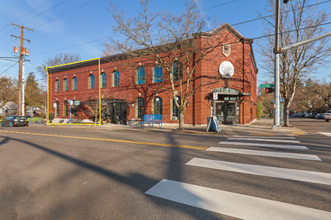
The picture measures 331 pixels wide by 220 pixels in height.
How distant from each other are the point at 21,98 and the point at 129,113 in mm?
17534

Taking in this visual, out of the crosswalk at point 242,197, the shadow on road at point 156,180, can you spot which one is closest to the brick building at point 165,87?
the shadow on road at point 156,180

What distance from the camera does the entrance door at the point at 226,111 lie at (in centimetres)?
1990

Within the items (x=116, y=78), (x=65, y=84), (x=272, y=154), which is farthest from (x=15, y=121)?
(x=272, y=154)

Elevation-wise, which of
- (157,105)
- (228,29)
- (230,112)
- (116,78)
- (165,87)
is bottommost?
(230,112)

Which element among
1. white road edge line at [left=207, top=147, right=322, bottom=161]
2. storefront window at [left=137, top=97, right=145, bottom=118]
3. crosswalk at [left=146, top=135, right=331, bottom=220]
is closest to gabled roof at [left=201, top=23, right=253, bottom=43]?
storefront window at [left=137, top=97, right=145, bottom=118]

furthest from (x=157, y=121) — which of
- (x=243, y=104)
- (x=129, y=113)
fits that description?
(x=243, y=104)

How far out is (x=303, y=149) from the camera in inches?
260

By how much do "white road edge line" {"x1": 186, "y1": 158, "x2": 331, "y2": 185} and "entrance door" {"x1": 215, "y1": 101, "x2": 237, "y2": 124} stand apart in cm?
1543

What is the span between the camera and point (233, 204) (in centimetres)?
292

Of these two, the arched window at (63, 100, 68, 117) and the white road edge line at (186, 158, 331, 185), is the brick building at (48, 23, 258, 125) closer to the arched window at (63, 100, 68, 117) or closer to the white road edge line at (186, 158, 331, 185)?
the arched window at (63, 100, 68, 117)

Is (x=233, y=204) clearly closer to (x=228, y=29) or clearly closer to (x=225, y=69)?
(x=225, y=69)

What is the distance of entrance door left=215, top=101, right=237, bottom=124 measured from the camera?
1990cm

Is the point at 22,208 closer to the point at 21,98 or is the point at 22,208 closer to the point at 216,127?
the point at 216,127

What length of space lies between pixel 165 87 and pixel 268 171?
17398 mm
